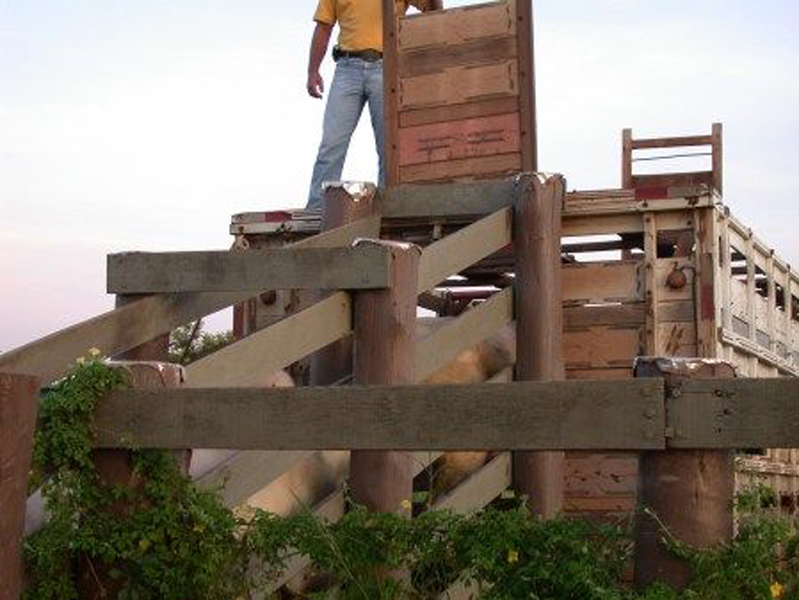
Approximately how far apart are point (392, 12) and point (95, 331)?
3.74 metres

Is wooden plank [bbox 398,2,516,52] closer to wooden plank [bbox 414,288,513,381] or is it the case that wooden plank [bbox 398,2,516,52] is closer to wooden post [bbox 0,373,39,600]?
wooden plank [bbox 414,288,513,381]

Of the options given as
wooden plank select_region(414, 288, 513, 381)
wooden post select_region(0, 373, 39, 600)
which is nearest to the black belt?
wooden plank select_region(414, 288, 513, 381)

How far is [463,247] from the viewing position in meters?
7.52

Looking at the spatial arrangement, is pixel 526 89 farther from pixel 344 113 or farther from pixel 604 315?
pixel 604 315

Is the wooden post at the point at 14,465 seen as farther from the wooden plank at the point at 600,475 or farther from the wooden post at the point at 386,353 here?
the wooden plank at the point at 600,475

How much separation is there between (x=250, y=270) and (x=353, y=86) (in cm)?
322

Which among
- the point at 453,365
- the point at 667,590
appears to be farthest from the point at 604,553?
the point at 453,365

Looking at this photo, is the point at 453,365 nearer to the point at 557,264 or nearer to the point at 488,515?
the point at 557,264

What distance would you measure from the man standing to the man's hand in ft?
1.21

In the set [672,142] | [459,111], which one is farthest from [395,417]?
[672,142]

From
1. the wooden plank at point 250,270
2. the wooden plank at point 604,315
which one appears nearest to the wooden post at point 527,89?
the wooden plank at point 604,315

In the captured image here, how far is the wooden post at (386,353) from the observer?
6.41 metres

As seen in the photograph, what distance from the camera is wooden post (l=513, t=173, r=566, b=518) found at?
7809 mm

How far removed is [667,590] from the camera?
13.2 feet
